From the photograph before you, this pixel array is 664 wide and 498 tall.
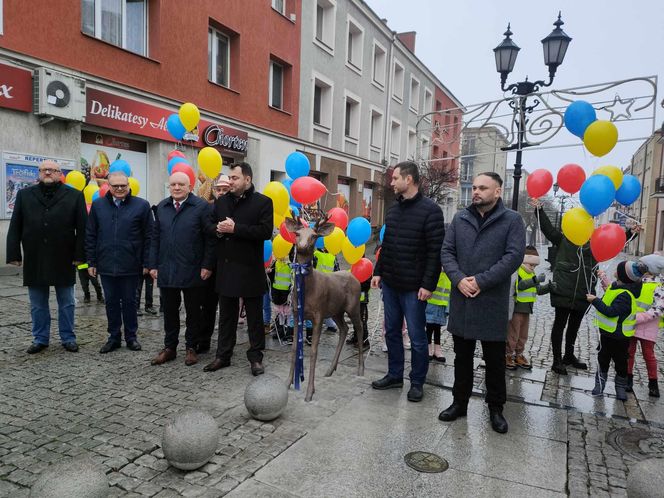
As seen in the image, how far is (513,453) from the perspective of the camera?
3326mm

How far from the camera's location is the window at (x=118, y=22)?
1016 cm

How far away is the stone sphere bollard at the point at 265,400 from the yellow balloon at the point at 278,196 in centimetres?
259

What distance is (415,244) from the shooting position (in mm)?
4191

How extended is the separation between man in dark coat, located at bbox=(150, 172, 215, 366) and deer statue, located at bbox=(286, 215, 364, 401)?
48.1 inches

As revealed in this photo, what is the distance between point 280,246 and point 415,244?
6.38ft

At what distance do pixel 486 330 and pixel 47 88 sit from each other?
9.65 meters

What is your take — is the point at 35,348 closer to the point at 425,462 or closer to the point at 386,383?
the point at 386,383

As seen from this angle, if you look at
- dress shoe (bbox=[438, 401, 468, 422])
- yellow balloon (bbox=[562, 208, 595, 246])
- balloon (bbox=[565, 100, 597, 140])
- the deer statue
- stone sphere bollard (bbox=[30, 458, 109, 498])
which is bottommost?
dress shoe (bbox=[438, 401, 468, 422])

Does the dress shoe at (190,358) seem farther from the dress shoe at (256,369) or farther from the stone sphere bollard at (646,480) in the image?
the stone sphere bollard at (646,480)

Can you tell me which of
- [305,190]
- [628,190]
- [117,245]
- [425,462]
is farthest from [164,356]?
[628,190]

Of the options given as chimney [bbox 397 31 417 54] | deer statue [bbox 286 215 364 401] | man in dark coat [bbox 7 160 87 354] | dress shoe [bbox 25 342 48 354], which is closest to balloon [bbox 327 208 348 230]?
deer statue [bbox 286 215 364 401]

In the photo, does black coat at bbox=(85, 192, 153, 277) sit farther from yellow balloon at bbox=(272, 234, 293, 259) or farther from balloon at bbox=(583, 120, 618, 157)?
balloon at bbox=(583, 120, 618, 157)

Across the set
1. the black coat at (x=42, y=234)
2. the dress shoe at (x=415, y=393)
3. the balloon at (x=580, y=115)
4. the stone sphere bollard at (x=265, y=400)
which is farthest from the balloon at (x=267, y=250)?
the balloon at (x=580, y=115)

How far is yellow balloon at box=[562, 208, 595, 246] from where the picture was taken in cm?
451
